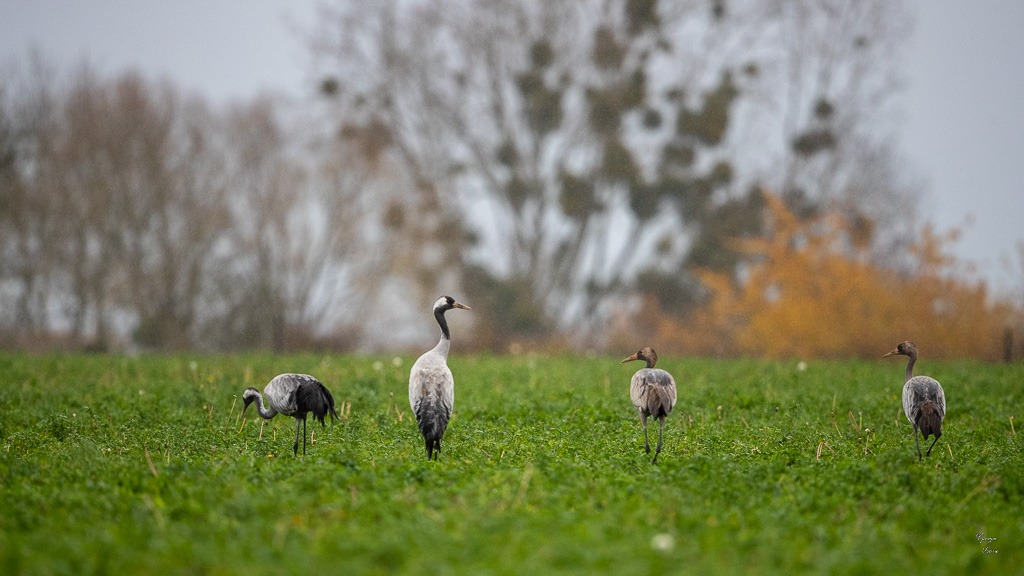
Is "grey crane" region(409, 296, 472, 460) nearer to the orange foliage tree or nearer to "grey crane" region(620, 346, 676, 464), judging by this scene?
"grey crane" region(620, 346, 676, 464)

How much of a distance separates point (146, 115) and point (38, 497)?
115 ft

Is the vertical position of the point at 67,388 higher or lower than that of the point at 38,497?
higher

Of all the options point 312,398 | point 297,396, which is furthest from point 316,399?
point 297,396

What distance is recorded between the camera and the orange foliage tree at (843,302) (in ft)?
97.4

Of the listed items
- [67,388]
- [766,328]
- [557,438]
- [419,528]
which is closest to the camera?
[419,528]

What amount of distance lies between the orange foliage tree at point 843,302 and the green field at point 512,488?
1611 centimetres

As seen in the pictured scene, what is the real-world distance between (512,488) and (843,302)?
26.0m

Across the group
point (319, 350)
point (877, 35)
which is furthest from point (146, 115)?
point (877, 35)

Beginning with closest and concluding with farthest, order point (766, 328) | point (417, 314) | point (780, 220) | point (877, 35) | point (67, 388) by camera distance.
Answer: point (67, 388)
point (766, 328)
point (780, 220)
point (877, 35)
point (417, 314)

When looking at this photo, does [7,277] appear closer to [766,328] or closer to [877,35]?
[766,328]

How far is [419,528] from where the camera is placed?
20.5ft

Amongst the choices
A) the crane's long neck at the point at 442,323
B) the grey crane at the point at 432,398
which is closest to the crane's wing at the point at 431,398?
the grey crane at the point at 432,398

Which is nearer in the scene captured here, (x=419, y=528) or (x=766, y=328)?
(x=419, y=528)

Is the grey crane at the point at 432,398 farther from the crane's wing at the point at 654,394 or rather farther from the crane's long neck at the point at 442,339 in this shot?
the crane's wing at the point at 654,394
